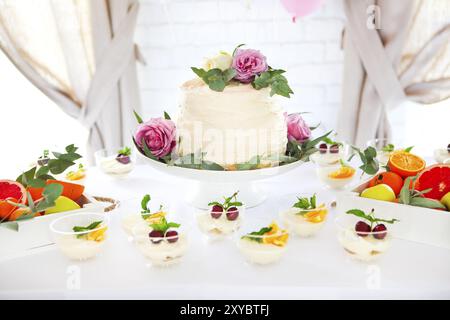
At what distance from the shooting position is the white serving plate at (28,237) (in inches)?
55.7

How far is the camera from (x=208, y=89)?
1.64 m

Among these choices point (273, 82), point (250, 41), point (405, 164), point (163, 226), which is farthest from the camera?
point (250, 41)

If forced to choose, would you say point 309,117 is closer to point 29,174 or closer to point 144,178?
point 144,178

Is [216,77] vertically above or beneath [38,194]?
above

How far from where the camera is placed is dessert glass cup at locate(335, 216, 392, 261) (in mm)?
1312

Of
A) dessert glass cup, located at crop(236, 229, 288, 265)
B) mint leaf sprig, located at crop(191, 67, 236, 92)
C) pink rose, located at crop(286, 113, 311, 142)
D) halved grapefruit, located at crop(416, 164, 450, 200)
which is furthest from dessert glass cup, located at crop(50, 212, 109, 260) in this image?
halved grapefruit, located at crop(416, 164, 450, 200)

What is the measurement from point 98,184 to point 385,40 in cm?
205

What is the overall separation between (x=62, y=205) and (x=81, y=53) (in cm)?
197

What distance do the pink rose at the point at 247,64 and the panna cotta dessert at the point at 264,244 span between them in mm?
532

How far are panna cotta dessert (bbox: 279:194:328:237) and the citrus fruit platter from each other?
9cm

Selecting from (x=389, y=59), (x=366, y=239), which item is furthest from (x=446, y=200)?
(x=389, y=59)

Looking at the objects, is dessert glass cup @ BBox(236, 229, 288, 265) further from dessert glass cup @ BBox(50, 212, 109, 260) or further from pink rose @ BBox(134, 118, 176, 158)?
pink rose @ BBox(134, 118, 176, 158)

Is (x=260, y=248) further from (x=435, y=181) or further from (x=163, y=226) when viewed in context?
(x=435, y=181)

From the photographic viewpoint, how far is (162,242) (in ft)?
4.25
